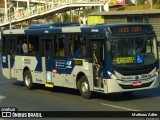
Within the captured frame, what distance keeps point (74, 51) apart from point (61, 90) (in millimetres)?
3009

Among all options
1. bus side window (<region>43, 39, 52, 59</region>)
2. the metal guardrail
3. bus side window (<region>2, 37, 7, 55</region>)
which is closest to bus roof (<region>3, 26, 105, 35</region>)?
bus side window (<region>43, 39, 52, 59</region>)

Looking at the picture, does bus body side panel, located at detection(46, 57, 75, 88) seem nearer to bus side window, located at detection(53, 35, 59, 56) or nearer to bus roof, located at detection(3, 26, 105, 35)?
bus side window, located at detection(53, 35, 59, 56)

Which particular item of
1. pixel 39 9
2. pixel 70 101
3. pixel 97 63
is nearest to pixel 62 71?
pixel 70 101

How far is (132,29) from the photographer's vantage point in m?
15.8

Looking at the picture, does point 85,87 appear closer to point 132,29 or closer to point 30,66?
point 132,29

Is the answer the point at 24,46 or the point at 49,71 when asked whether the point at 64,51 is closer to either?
the point at 49,71

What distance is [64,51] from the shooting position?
17.7 metres

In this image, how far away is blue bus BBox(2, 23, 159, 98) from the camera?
607 inches

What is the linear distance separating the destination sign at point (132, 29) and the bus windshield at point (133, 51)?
8.2 inches

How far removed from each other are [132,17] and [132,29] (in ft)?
119

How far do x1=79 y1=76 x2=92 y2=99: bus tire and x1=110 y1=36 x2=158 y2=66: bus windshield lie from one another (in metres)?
1.50

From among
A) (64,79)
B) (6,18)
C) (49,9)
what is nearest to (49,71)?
(64,79)

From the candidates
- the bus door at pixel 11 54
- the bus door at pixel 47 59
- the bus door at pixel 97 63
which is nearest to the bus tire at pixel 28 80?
the bus door at pixel 11 54

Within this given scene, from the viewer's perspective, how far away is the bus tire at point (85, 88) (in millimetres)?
16344
